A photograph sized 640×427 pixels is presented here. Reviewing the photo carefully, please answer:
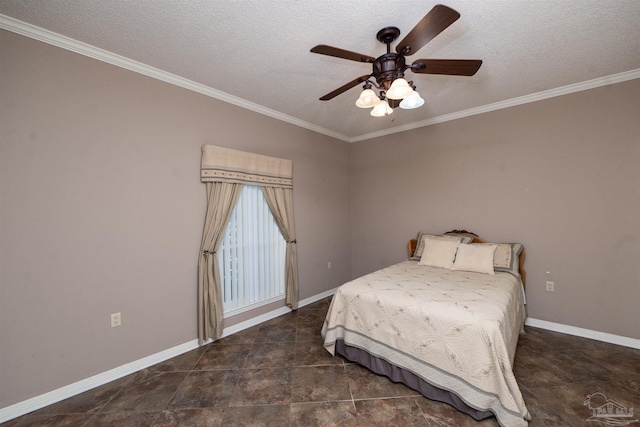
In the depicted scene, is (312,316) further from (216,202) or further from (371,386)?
(216,202)

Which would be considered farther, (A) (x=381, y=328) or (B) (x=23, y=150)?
(A) (x=381, y=328)

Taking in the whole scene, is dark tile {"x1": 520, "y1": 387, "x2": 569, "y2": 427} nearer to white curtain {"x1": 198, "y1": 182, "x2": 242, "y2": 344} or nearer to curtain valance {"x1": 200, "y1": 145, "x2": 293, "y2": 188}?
white curtain {"x1": 198, "y1": 182, "x2": 242, "y2": 344}

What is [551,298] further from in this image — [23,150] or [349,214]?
[23,150]

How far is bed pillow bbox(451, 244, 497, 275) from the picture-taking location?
285 cm

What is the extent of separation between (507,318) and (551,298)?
5.09 feet

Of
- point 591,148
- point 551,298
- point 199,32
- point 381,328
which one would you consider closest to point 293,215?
point 381,328

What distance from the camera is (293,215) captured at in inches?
140

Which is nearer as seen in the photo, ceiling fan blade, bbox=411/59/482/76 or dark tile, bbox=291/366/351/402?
ceiling fan blade, bbox=411/59/482/76

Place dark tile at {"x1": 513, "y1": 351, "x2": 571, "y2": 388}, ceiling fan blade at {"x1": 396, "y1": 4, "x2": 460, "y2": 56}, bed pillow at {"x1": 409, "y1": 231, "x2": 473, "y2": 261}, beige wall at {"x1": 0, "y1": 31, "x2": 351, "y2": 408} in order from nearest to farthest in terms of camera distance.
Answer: ceiling fan blade at {"x1": 396, "y1": 4, "x2": 460, "y2": 56} < beige wall at {"x1": 0, "y1": 31, "x2": 351, "y2": 408} < dark tile at {"x1": 513, "y1": 351, "x2": 571, "y2": 388} < bed pillow at {"x1": 409, "y1": 231, "x2": 473, "y2": 261}

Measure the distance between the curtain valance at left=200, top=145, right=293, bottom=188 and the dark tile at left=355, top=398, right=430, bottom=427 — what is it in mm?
2361

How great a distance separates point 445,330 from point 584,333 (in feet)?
7.10

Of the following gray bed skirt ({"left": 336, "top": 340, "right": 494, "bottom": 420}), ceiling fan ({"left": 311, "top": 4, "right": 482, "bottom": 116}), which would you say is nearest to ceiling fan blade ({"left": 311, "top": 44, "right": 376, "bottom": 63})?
ceiling fan ({"left": 311, "top": 4, "right": 482, "bottom": 116})

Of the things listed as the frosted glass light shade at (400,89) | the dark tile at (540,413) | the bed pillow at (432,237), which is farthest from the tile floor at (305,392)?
the frosted glass light shade at (400,89)

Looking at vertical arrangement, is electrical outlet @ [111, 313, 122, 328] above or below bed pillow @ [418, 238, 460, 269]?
below
